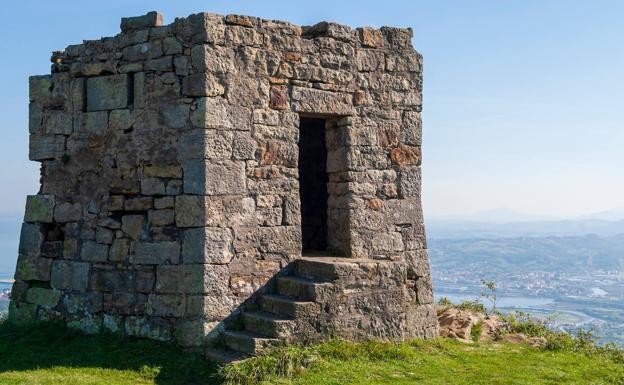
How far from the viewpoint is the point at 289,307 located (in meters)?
7.80

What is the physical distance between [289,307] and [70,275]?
3.04 m

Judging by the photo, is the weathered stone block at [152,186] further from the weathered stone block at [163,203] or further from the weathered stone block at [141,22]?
the weathered stone block at [141,22]

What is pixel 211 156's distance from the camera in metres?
7.95

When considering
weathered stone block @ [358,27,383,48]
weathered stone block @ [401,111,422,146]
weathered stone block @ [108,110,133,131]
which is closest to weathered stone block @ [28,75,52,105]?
weathered stone block @ [108,110,133,131]

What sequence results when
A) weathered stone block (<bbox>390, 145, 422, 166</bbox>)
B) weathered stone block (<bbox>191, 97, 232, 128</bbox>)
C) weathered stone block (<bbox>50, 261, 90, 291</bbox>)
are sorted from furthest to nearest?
weathered stone block (<bbox>390, 145, 422, 166</bbox>) < weathered stone block (<bbox>50, 261, 90, 291</bbox>) < weathered stone block (<bbox>191, 97, 232, 128</bbox>)

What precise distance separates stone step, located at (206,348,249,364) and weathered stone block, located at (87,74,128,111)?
326 centimetres

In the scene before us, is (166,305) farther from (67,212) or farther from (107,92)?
(107,92)

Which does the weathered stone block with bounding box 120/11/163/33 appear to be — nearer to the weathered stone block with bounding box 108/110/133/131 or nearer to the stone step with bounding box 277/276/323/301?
the weathered stone block with bounding box 108/110/133/131

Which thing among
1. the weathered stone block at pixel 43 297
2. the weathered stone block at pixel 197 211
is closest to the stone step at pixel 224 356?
the weathered stone block at pixel 197 211

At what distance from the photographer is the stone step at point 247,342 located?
24.4ft

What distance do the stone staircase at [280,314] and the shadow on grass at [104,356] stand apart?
0.30m

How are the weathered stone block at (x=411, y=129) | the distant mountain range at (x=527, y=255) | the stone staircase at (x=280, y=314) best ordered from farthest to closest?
the distant mountain range at (x=527, y=255)
the weathered stone block at (x=411, y=129)
the stone staircase at (x=280, y=314)

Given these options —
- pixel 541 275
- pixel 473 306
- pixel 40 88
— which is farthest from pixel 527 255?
pixel 40 88

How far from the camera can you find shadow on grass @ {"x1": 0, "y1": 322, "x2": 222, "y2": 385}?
24.5 feet
